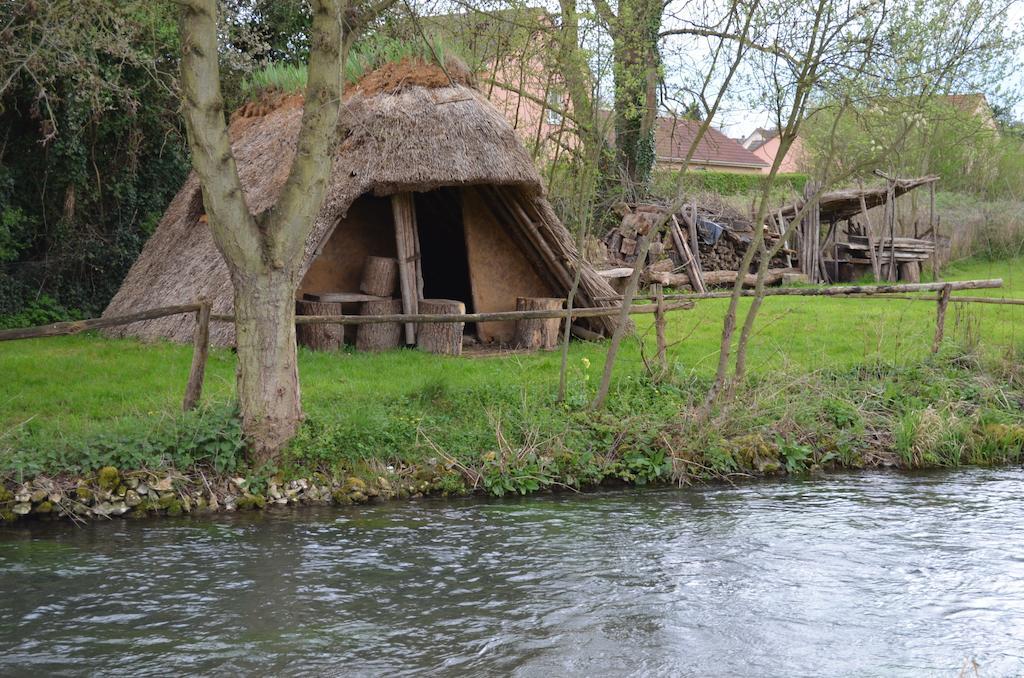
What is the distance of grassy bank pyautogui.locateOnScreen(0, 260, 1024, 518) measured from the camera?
8102 millimetres

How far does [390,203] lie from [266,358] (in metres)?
6.08

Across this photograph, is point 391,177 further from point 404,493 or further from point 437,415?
point 404,493

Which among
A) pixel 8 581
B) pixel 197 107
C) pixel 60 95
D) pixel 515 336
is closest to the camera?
pixel 8 581

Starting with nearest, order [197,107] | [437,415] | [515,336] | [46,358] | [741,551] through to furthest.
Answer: [741,551], [197,107], [437,415], [46,358], [515,336]

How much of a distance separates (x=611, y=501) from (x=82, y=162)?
1092cm

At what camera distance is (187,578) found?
640 cm

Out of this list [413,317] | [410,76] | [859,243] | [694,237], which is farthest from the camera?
[859,243]

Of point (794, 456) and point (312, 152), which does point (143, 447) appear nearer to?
point (312, 152)

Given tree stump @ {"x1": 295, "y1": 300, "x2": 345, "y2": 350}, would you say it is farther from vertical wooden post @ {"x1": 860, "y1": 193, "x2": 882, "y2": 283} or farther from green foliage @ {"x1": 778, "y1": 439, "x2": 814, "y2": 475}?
vertical wooden post @ {"x1": 860, "y1": 193, "x2": 882, "y2": 283}

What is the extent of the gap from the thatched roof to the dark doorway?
7.89 metres

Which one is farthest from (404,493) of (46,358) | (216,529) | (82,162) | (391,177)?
(82,162)

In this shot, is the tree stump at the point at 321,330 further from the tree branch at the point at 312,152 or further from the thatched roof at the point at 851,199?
the thatched roof at the point at 851,199

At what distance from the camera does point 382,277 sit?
41.9 ft

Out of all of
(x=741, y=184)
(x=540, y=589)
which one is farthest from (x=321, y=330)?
(x=741, y=184)
